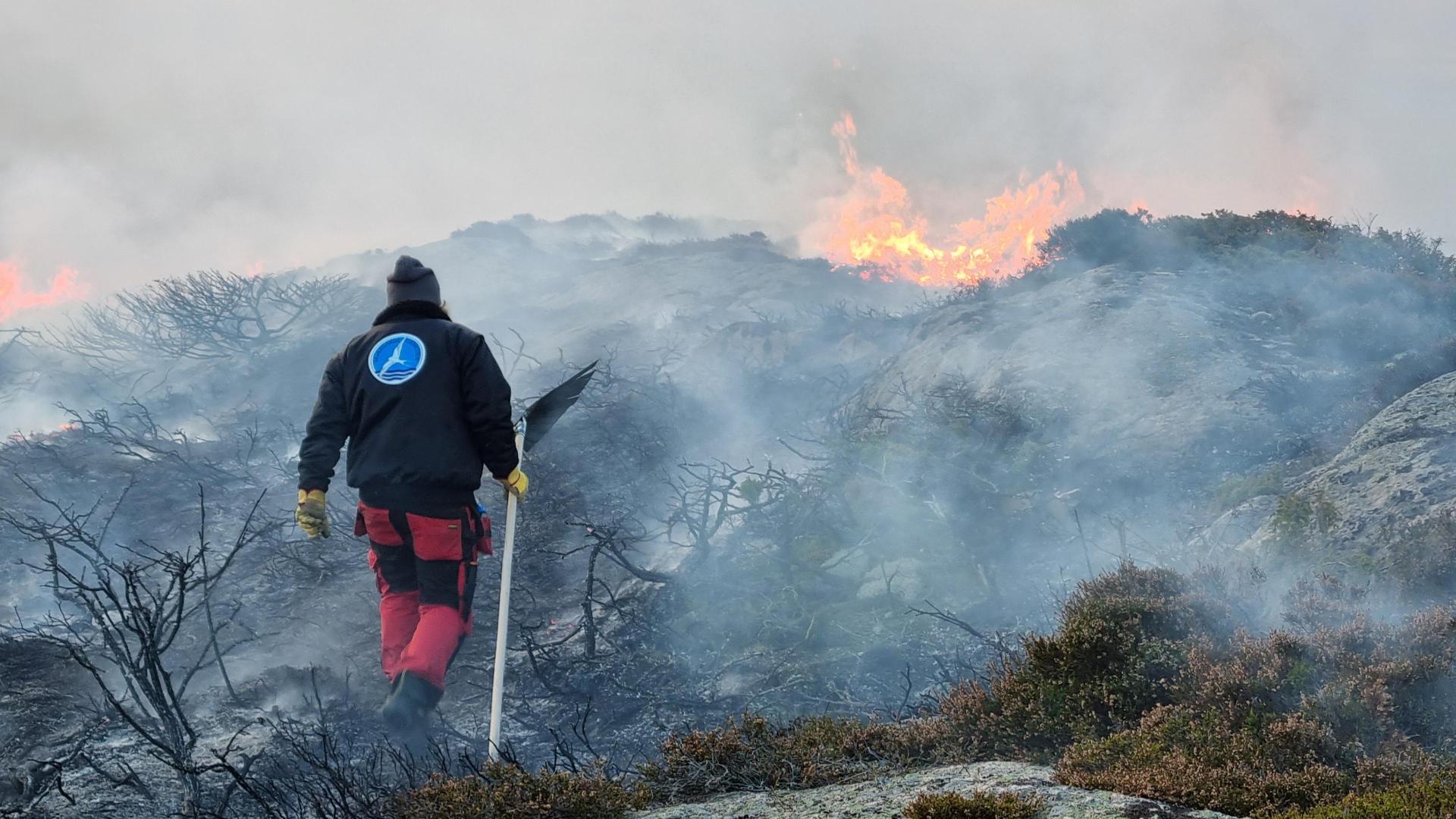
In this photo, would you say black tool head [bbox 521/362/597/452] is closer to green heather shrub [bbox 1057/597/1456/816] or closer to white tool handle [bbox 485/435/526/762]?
white tool handle [bbox 485/435/526/762]

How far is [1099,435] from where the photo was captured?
9.59 metres

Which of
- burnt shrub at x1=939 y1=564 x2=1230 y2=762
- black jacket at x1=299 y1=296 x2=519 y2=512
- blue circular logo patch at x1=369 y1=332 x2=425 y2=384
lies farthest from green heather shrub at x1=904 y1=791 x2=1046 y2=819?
blue circular logo patch at x1=369 y1=332 x2=425 y2=384

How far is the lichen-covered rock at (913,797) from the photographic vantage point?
3096 millimetres

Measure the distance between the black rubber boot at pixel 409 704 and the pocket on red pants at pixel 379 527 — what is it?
2.29ft

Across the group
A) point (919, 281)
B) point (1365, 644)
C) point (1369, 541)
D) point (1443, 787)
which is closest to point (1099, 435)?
point (1369, 541)

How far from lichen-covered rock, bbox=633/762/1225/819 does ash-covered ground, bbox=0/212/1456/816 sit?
909 millimetres

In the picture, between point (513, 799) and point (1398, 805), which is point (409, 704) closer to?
point (513, 799)

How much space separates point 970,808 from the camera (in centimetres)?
304

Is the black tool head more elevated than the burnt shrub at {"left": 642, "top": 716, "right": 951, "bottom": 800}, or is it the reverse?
the black tool head

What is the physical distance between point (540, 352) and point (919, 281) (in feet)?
25.0

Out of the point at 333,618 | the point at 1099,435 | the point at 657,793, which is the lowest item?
the point at 657,793

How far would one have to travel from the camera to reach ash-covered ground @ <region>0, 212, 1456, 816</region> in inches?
232

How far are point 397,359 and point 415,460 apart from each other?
0.55m

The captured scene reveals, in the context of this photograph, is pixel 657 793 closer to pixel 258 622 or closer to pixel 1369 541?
pixel 1369 541
